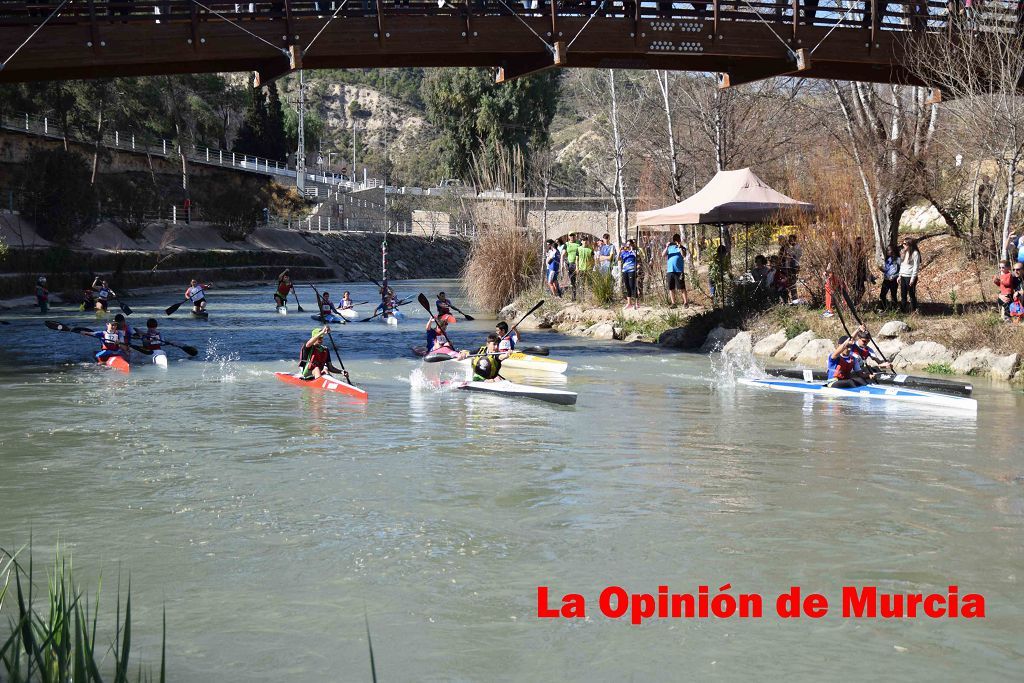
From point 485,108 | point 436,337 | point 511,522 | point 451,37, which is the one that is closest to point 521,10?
point 451,37

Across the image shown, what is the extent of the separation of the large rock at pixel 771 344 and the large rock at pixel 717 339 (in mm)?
1011

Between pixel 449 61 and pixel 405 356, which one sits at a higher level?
pixel 449 61

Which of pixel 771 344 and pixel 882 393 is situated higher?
pixel 771 344

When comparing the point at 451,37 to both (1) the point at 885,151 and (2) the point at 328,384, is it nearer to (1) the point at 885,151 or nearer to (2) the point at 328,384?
(2) the point at 328,384

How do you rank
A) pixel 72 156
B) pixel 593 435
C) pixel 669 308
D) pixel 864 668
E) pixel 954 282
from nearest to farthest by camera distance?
1. pixel 864 668
2. pixel 593 435
3. pixel 954 282
4. pixel 669 308
5. pixel 72 156

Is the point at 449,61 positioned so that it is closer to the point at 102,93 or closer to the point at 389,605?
the point at 389,605

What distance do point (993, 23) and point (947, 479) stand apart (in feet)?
45.7

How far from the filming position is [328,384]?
18266 mm

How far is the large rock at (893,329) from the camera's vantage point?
20.4 meters

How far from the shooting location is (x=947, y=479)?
38.0 feet

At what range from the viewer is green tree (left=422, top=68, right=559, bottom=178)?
70938 mm

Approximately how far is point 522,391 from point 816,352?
708 cm

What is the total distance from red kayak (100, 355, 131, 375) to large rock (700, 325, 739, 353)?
1198cm

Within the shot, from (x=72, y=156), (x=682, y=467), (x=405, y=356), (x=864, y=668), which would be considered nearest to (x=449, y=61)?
(x=405, y=356)
